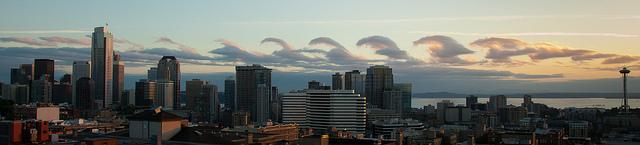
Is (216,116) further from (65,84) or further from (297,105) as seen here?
(65,84)

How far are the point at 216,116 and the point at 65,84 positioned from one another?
54285 millimetres

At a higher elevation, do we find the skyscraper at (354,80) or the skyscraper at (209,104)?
the skyscraper at (354,80)

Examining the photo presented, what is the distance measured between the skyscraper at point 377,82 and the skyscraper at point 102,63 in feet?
230

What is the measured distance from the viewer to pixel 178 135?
159 ft

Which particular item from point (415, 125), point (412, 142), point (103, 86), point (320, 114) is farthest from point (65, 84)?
point (412, 142)

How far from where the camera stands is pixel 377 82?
152250 mm

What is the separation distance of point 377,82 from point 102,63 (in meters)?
75.8

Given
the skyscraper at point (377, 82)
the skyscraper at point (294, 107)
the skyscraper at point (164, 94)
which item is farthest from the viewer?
the skyscraper at point (164, 94)

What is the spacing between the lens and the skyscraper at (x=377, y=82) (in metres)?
151

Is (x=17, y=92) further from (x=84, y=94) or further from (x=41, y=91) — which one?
(x=84, y=94)

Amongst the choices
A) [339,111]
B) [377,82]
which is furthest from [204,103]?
[339,111]

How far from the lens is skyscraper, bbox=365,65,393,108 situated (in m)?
151

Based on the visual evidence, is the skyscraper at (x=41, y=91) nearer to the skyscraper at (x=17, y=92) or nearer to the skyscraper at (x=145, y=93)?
the skyscraper at (x=17, y=92)

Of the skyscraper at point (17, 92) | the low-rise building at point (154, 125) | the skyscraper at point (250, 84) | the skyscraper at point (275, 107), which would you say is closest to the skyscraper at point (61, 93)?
the skyscraper at point (17, 92)
